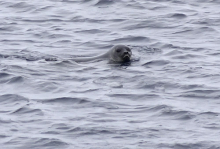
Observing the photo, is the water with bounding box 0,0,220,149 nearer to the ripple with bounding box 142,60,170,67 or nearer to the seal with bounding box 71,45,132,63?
the ripple with bounding box 142,60,170,67

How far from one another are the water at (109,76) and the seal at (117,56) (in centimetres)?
30

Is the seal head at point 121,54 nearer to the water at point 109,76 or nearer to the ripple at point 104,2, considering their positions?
the water at point 109,76

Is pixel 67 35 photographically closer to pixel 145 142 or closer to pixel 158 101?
pixel 158 101

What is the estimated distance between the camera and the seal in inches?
691

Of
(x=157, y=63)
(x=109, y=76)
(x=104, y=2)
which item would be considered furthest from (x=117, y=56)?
(x=104, y=2)

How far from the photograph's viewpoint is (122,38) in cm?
2017

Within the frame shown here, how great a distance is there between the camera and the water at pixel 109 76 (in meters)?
11.7

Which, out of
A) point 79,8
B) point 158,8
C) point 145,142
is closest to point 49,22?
point 79,8

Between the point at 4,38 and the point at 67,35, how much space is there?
1821 millimetres

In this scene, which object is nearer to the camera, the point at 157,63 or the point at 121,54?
the point at 157,63

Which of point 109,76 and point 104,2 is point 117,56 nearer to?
point 109,76

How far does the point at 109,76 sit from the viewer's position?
15898mm

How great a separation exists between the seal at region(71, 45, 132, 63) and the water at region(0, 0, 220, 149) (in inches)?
11.9

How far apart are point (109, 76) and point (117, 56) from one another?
184 centimetres
